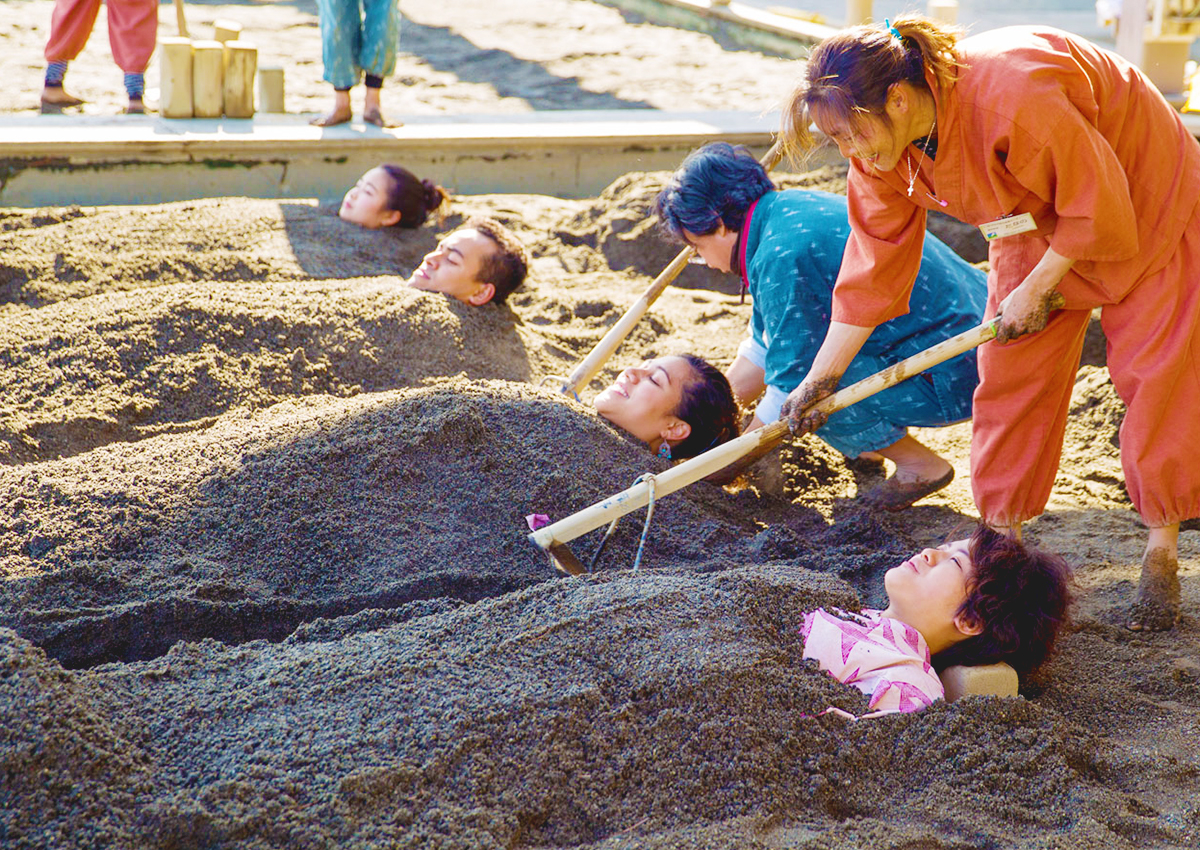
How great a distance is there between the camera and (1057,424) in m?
2.75

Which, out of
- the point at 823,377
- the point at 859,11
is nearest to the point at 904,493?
the point at 823,377

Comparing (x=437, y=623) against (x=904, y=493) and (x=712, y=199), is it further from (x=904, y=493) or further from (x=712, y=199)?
(x=904, y=493)

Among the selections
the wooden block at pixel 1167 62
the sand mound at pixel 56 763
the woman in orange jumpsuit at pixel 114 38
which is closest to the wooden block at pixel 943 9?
the wooden block at pixel 1167 62

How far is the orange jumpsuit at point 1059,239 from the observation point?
2.19 meters

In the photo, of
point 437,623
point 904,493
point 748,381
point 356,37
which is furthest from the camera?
point 356,37

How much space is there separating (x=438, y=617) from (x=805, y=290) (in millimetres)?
1574

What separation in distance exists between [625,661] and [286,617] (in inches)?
32.5

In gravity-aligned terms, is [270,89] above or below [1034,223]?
below

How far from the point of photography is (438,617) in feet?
6.93

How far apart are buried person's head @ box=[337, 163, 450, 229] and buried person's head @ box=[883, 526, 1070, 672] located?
353 centimetres

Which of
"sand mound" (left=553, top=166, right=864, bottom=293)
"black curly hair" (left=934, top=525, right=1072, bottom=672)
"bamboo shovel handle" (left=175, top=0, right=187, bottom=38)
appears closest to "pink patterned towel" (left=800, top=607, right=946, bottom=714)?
"black curly hair" (left=934, top=525, right=1072, bottom=672)

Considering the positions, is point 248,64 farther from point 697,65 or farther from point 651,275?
point 697,65

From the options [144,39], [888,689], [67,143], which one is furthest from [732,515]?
[144,39]

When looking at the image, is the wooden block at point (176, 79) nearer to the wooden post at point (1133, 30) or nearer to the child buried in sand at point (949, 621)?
the child buried in sand at point (949, 621)
